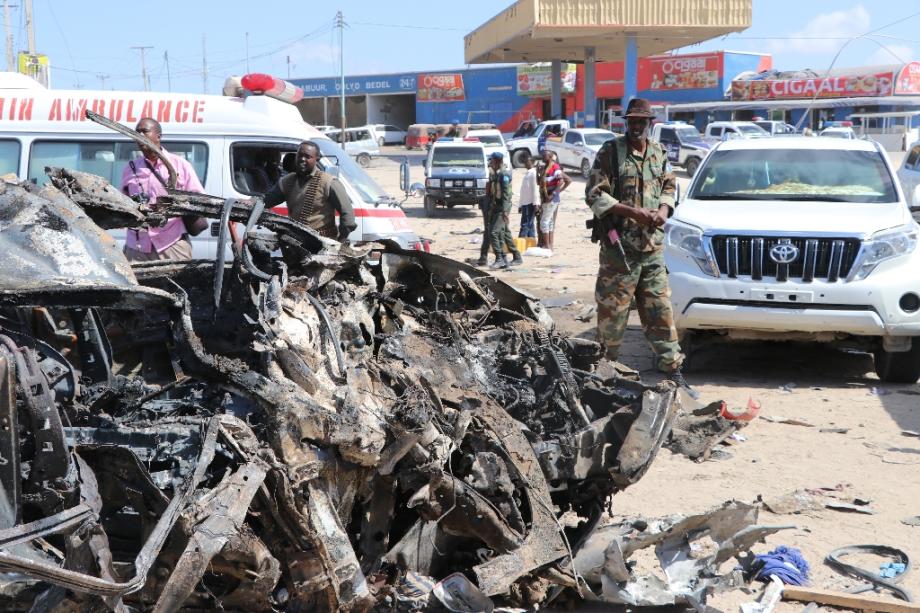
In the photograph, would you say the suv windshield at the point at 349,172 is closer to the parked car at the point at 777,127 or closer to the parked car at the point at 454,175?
the parked car at the point at 454,175

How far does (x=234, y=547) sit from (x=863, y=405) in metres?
5.35

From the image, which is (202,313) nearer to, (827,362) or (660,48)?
(827,362)

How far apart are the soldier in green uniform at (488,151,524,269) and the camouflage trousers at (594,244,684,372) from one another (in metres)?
7.29

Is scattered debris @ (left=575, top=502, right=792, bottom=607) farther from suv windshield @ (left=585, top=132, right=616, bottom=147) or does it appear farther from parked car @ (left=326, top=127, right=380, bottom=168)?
parked car @ (left=326, top=127, right=380, bottom=168)

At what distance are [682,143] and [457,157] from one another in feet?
40.7

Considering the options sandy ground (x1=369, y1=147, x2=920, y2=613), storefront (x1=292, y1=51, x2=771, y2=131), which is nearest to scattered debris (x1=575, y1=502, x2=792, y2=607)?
sandy ground (x1=369, y1=147, x2=920, y2=613)

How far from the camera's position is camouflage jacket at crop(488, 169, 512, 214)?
46.8 feet

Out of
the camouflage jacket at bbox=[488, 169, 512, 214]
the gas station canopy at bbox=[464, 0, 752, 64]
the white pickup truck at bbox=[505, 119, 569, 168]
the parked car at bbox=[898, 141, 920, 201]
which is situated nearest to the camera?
the parked car at bbox=[898, 141, 920, 201]

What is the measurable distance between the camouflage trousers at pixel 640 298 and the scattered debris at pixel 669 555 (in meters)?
3.00

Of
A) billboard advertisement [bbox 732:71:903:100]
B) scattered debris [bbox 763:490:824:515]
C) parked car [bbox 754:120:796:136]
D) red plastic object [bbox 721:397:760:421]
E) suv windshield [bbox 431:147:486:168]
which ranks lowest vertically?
scattered debris [bbox 763:490:824:515]

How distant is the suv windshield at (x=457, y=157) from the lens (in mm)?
23500

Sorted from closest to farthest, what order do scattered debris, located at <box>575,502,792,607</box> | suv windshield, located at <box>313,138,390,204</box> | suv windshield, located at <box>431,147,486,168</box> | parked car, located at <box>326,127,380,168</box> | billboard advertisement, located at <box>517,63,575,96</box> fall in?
scattered debris, located at <box>575,502,792,607</box>
suv windshield, located at <box>313,138,390,204</box>
suv windshield, located at <box>431,147,486,168</box>
parked car, located at <box>326,127,380,168</box>
billboard advertisement, located at <box>517,63,575,96</box>

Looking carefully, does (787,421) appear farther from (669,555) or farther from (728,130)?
(728,130)

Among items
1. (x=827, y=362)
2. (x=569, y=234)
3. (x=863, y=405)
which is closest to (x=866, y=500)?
(x=863, y=405)
